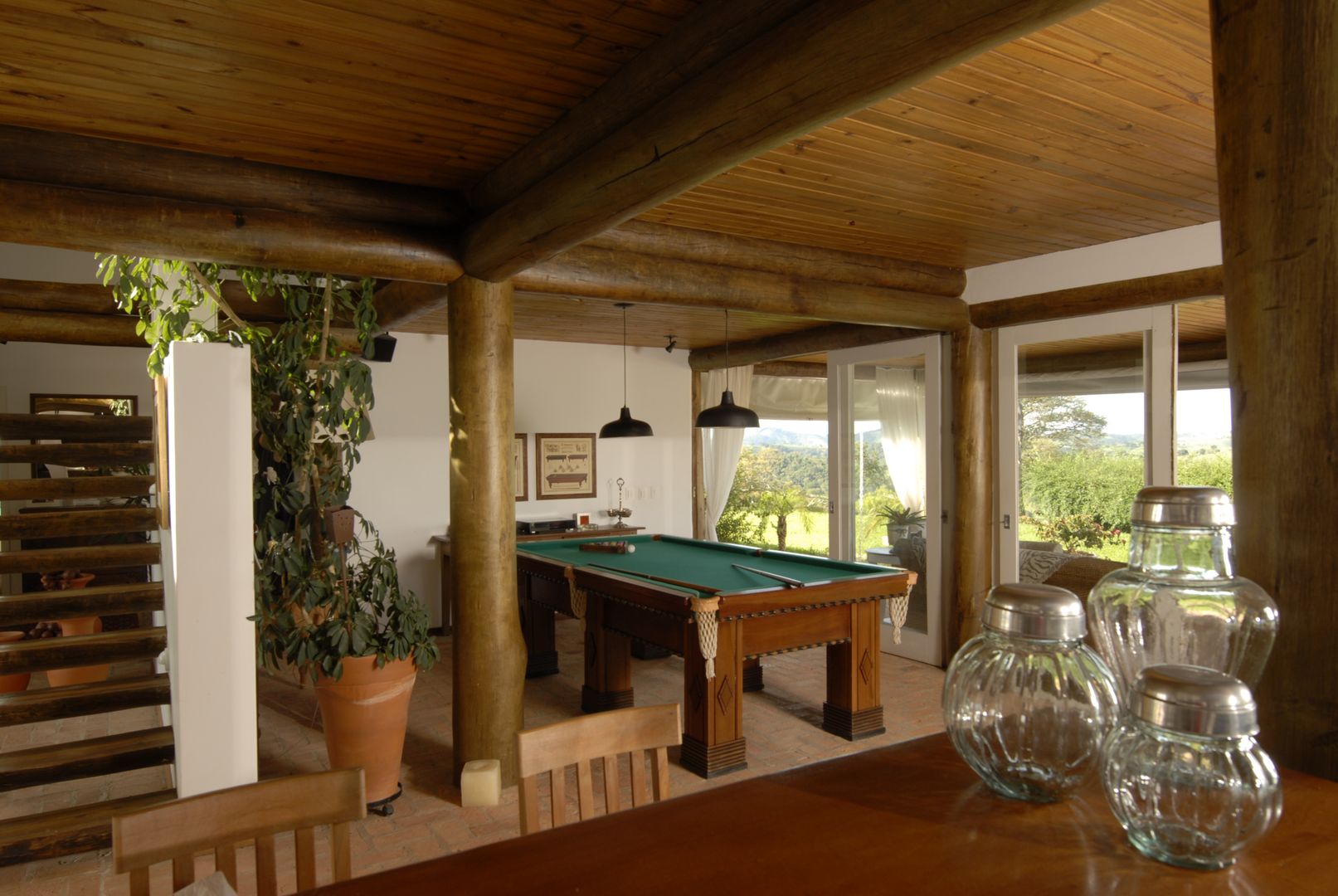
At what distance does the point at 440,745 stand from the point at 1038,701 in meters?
3.95

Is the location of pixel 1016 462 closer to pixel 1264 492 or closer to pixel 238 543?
pixel 1264 492

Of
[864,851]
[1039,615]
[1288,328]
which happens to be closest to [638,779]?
[864,851]

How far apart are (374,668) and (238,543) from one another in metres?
0.86

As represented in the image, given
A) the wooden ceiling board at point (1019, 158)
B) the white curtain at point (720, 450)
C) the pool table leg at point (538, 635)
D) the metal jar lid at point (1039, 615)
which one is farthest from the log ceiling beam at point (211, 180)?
the white curtain at point (720, 450)

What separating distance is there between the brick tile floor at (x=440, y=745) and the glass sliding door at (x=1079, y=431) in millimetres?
1207

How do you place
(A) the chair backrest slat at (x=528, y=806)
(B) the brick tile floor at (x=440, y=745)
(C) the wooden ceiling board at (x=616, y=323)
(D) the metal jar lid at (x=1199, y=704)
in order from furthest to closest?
(C) the wooden ceiling board at (x=616, y=323) < (B) the brick tile floor at (x=440, y=745) < (A) the chair backrest slat at (x=528, y=806) < (D) the metal jar lid at (x=1199, y=704)

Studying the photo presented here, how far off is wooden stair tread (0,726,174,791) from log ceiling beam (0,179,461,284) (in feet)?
6.97

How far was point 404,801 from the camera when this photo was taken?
369 centimetres

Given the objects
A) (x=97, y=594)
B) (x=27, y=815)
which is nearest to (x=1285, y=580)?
(x=27, y=815)

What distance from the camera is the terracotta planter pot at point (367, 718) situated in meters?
3.59

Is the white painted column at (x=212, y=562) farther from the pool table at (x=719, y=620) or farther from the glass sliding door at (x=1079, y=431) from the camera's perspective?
the glass sliding door at (x=1079, y=431)

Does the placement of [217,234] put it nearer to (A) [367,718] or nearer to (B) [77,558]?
(A) [367,718]

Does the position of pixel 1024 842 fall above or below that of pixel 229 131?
below

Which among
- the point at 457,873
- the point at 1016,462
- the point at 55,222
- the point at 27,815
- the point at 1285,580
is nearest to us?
the point at 457,873
